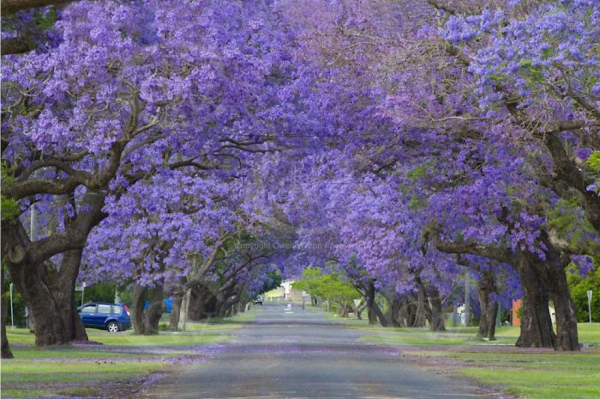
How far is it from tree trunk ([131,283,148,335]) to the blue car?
9141 millimetres

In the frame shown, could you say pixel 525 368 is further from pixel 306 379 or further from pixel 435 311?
pixel 435 311

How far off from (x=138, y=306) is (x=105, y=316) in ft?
39.0

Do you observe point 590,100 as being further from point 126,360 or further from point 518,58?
point 126,360

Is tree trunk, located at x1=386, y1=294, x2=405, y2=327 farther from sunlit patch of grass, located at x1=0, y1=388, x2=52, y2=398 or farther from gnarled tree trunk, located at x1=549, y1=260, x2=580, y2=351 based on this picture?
sunlit patch of grass, located at x1=0, y1=388, x2=52, y2=398

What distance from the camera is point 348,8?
2823 cm

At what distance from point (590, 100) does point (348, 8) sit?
7.70 m

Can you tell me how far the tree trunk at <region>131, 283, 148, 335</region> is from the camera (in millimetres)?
55094

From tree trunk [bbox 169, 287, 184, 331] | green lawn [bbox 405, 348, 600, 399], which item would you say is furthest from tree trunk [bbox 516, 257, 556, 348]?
tree trunk [bbox 169, 287, 184, 331]

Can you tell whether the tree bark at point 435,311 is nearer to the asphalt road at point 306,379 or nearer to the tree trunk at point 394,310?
the tree trunk at point 394,310

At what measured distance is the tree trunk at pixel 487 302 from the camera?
52.3 m

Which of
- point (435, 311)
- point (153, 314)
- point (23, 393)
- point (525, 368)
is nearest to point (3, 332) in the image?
point (23, 393)

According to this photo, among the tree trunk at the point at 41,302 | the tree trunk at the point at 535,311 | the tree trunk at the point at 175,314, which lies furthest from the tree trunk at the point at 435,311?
the tree trunk at the point at 41,302

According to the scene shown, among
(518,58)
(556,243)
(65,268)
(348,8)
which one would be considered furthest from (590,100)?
(65,268)

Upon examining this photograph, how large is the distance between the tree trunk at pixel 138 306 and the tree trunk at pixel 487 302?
574 inches
